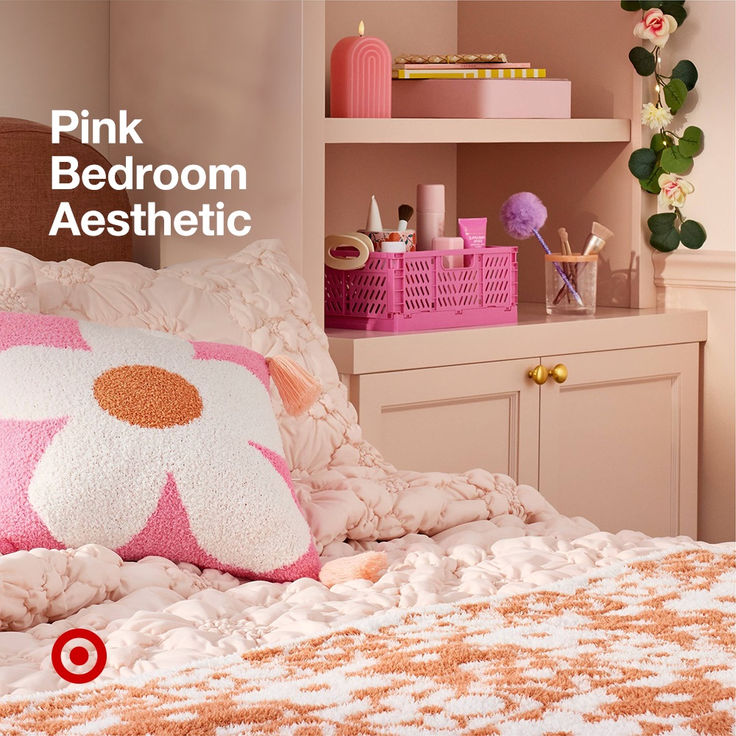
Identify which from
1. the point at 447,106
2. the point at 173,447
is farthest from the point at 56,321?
the point at 447,106

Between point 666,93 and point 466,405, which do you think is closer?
point 466,405

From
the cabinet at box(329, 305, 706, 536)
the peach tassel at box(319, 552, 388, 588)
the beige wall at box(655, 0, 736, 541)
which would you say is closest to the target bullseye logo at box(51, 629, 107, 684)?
the peach tassel at box(319, 552, 388, 588)

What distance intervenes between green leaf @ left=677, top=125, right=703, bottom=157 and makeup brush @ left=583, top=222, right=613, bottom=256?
8.0 inches

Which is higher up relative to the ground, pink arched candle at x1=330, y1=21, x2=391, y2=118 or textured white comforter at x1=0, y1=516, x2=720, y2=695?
pink arched candle at x1=330, y1=21, x2=391, y2=118

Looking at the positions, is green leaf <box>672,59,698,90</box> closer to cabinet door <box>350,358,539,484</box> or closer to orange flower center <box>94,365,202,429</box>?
cabinet door <box>350,358,539,484</box>

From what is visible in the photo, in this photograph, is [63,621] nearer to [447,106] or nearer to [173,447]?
[173,447]

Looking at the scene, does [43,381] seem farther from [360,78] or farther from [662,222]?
[662,222]

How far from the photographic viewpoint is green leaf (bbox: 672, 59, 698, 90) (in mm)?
2227

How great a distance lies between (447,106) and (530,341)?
449 mm

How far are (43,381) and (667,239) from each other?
1.46 metres

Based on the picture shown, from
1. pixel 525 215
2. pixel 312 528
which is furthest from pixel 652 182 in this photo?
pixel 312 528

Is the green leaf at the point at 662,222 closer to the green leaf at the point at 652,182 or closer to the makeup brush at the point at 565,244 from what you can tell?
the green leaf at the point at 652,182

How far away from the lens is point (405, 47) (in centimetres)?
246

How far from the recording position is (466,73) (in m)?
2.12
